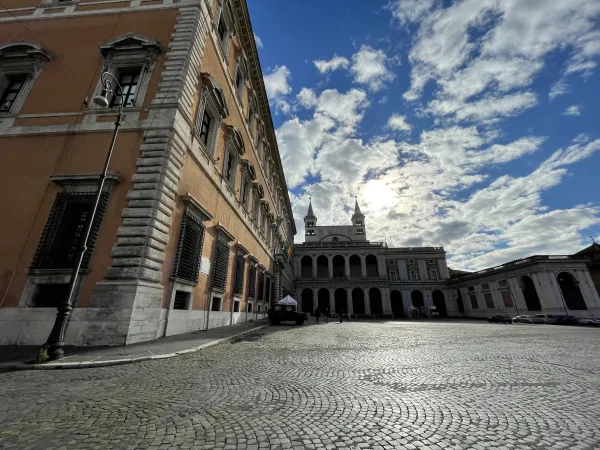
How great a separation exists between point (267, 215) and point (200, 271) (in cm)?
1526

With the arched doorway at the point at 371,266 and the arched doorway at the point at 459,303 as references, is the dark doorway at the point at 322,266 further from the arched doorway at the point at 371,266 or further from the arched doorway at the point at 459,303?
the arched doorway at the point at 459,303

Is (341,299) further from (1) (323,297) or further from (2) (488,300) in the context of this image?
(2) (488,300)

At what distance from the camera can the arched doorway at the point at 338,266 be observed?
5375 cm

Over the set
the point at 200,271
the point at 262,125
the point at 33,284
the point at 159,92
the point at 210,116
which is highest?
the point at 262,125

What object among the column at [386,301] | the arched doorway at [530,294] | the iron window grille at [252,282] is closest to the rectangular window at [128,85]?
the iron window grille at [252,282]

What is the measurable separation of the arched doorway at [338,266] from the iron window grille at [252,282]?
1397 inches

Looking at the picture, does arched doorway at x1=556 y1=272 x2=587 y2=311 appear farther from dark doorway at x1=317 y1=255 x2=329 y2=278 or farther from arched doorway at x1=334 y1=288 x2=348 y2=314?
dark doorway at x1=317 y1=255 x2=329 y2=278

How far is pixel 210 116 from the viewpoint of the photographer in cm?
→ 1325

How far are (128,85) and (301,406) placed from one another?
44.8 feet

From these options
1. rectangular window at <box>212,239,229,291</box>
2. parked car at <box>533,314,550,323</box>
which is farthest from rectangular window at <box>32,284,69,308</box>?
parked car at <box>533,314,550,323</box>

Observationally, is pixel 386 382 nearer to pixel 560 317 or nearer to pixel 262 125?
pixel 262 125

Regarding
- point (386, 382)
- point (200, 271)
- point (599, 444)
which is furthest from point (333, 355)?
point (200, 271)

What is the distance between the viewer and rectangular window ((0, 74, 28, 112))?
36.8 feet

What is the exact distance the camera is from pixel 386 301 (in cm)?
4900
